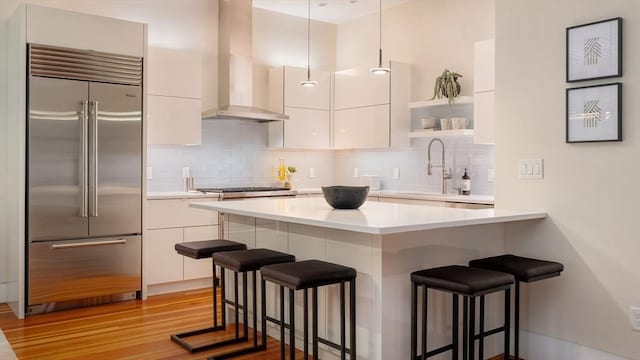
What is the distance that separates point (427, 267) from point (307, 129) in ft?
11.6

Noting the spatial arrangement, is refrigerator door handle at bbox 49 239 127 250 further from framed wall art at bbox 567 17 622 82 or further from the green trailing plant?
framed wall art at bbox 567 17 622 82

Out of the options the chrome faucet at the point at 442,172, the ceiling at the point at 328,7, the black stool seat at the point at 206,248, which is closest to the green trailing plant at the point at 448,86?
the chrome faucet at the point at 442,172

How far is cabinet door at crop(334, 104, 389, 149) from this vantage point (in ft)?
19.2

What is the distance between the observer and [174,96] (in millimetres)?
5277

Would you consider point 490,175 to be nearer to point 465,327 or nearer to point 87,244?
point 465,327

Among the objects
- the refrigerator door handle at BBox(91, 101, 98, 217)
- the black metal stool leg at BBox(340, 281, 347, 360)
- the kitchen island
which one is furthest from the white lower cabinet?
the black metal stool leg at BBox(340, 281, 347, 360)

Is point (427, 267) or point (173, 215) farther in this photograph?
point (173, 215)

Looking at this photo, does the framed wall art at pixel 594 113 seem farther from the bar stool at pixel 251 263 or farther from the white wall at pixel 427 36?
the white wall at pixel 427 36

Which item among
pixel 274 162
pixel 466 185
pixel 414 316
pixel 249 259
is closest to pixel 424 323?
pixel 414 316

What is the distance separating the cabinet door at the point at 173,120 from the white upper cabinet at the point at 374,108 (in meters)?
1.72

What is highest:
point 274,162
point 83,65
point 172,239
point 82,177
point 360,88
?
point 360,88

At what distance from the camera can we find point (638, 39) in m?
2.91

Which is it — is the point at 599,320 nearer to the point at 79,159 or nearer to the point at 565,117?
the point at 565,117

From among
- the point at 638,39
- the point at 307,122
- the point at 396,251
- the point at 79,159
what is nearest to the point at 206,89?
the point at 307,122
